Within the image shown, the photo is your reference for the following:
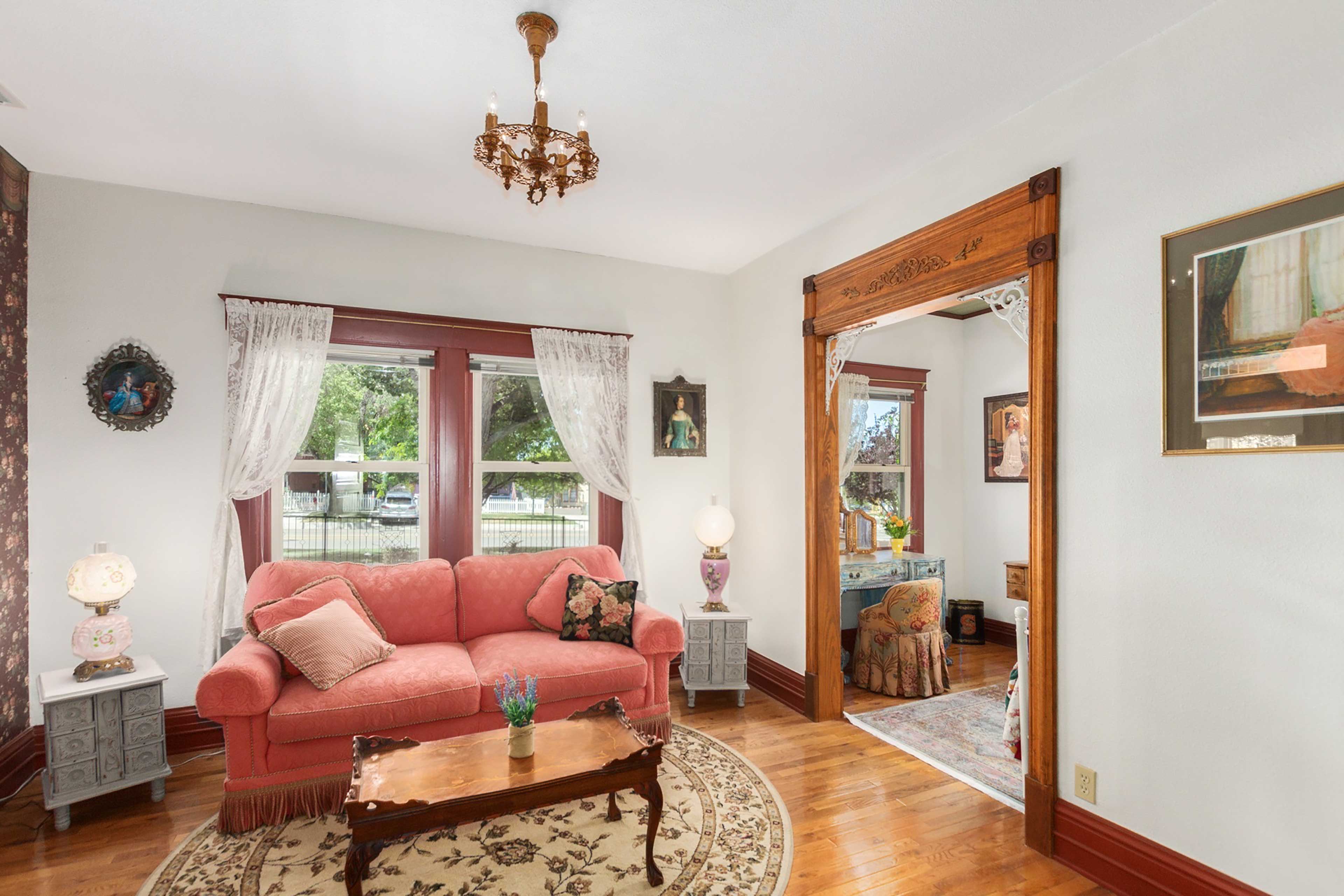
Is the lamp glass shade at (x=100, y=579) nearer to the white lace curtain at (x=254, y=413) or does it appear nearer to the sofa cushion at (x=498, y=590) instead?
the white lace curtain at (x=254, y=413)

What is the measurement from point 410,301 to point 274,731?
8.14 ft

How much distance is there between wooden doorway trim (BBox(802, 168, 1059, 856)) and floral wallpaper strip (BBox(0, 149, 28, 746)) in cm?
401

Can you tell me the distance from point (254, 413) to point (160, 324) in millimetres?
637

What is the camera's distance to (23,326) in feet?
10.6

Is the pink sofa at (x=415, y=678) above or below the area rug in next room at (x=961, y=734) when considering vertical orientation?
above

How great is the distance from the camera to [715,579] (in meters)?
4.31

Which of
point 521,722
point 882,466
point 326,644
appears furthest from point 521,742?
point 882,466

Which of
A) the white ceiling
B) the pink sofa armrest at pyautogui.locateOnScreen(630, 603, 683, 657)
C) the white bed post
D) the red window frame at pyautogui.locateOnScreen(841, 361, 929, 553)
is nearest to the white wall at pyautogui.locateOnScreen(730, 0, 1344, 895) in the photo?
the white bed post

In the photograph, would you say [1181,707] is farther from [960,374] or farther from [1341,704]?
[960,374]

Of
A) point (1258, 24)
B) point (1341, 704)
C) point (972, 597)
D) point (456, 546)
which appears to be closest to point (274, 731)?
point (456, 546)

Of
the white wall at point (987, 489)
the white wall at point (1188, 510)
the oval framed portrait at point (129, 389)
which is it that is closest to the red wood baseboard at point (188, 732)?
the oval framed portrait at point (129, 389)

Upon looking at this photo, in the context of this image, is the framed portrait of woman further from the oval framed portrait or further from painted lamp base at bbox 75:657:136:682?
painted lamp base at bbox 75:657:136:682

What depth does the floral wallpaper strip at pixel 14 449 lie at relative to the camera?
304 centimetres

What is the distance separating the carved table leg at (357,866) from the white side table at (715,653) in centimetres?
230
